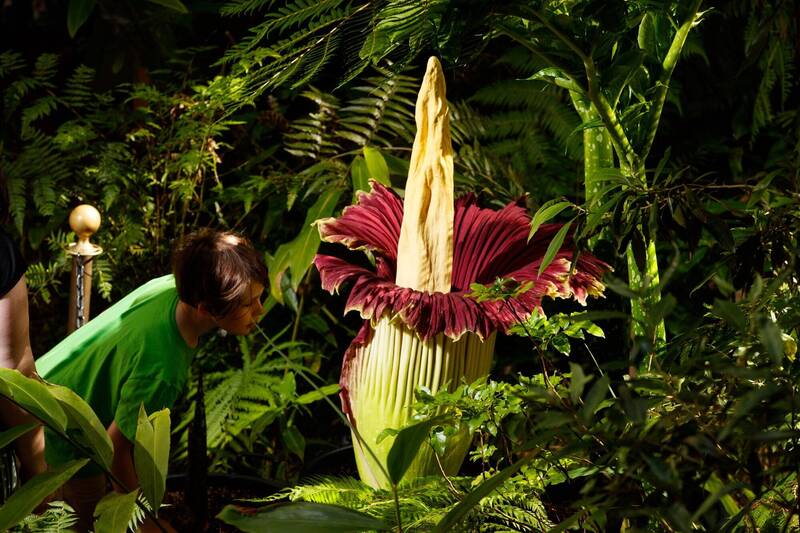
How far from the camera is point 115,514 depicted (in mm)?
672

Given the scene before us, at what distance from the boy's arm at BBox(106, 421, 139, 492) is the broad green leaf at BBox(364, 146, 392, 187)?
27.3 inches

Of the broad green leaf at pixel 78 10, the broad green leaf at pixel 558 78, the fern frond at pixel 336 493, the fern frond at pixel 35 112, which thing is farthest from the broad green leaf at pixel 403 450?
the fern frond at pixel 35 112

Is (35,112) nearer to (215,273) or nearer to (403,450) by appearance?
(215,273)

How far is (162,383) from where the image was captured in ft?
4.02

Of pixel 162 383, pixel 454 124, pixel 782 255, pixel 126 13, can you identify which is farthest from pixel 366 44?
pixel 126 13

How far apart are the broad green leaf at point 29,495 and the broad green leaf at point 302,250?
880 millimetres

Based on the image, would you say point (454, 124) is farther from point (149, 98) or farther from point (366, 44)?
point (366, 44)

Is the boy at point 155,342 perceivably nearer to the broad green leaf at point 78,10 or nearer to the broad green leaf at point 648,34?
the broad green leaf at point 78,10

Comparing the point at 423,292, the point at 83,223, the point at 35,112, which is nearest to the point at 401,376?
the point at 423,292

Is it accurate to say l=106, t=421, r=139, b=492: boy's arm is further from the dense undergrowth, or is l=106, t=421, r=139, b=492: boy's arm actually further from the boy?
the dense undergrowth

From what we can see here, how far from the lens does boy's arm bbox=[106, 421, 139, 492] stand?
117cm

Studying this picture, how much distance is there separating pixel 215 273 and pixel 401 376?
309 mm

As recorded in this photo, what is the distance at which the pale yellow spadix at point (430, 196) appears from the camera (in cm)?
123

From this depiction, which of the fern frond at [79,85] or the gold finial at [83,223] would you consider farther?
the fern frond at [79,85]
